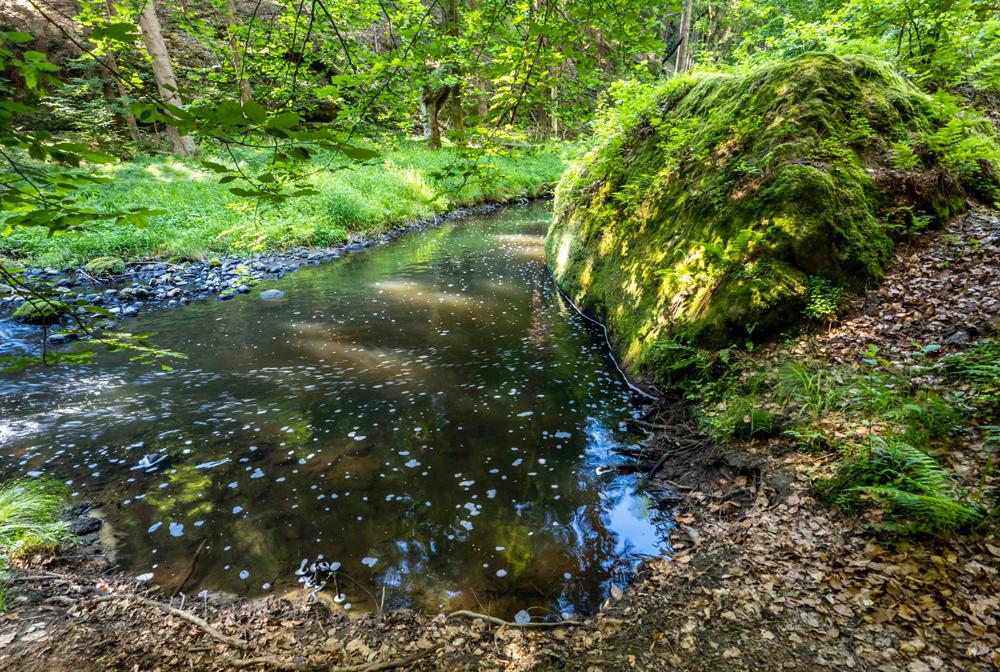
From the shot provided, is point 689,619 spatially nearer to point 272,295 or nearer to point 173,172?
point 272,295

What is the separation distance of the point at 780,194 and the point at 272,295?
10.0 metres

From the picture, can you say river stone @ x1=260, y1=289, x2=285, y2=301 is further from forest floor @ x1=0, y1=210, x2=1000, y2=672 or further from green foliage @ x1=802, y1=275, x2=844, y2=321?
green foliage @ x1=802, y1=275, x2=844, y2=321

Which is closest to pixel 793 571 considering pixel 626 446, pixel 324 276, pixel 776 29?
pixel 626 446

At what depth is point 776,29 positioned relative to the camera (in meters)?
24.2

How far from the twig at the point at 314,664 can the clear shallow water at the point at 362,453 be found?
541mm

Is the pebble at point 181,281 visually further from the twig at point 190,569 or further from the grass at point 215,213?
the twig at point 190,569

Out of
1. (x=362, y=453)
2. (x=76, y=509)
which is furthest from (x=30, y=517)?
(x=362, y=453)

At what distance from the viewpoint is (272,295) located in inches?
424

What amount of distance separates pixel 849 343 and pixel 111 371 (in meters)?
9.88

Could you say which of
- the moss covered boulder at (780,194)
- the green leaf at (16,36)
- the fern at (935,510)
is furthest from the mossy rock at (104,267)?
the fern at (935,510)

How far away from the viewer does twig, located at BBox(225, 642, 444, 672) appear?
2854 millimetres

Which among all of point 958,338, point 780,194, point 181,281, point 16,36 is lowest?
point 181,281

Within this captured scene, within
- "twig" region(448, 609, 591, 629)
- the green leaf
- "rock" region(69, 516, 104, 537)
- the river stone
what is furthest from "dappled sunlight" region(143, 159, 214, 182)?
"twig" region(448, 609, 591, 629)

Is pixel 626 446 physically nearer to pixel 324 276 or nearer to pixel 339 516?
pixel 339 516
